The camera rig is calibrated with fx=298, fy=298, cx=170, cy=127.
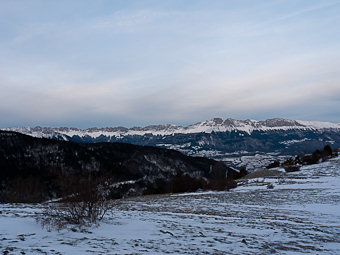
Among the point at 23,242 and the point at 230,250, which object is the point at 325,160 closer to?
the point at 230,250

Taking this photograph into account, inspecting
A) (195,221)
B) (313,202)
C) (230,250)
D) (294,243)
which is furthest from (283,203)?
(230,250)

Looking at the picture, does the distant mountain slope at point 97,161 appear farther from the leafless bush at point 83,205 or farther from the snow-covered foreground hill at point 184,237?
the snow-covered foreground hill at point 184,237

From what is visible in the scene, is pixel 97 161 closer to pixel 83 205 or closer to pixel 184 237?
pixel 83 205

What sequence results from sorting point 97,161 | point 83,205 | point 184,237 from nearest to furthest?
point 184,237 < point 83,205 < point 97,161

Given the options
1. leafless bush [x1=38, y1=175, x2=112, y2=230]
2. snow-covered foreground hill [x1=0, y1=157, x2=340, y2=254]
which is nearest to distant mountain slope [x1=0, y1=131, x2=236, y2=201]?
leafless bush [x1=38, y1=175, x2=112, y2=230]

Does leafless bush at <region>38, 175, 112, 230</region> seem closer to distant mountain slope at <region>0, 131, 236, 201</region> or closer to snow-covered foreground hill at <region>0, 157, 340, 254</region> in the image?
snow-covered foreground hill at <region>0, 157, 340, 254</region>

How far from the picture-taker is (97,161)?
160 m

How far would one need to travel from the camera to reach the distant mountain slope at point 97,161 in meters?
130

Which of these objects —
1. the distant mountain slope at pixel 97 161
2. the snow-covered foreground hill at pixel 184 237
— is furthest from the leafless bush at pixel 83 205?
the distant mountain slope at pixel 97 161

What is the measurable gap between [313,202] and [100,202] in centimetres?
1545

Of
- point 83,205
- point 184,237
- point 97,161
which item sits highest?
point 83,205

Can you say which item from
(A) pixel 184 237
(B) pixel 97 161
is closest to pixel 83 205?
(A) pixel 184 237

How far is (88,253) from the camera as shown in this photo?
22.7 feet

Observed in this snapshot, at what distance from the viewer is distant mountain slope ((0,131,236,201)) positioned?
5128 inches
